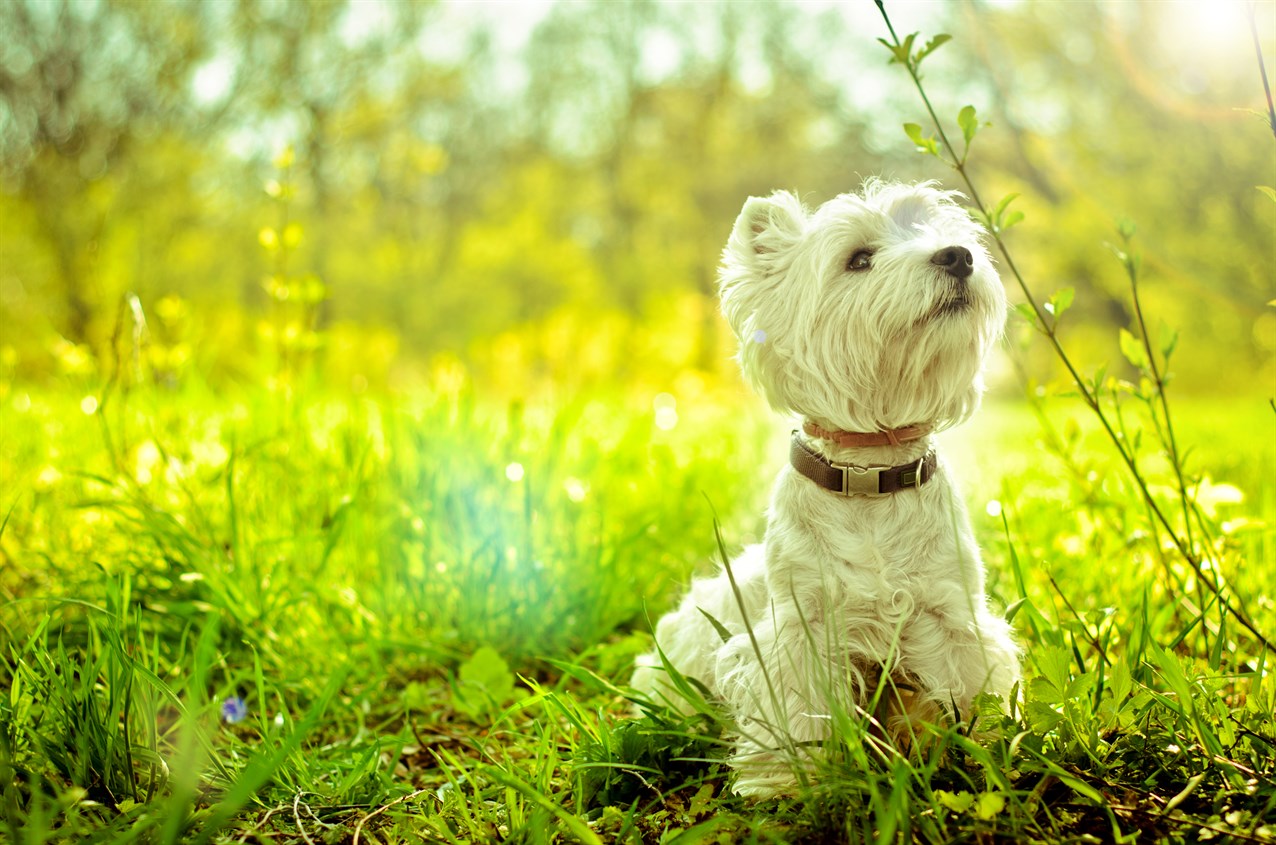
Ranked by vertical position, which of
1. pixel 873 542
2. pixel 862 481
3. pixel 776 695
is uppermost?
pixel 862 481

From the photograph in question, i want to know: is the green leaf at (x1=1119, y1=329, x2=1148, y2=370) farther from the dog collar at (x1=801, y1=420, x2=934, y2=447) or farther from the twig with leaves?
the dog collar at (x1=801, y1=420, x2=934, y2=447)

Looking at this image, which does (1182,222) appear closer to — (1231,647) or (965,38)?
(965,38)

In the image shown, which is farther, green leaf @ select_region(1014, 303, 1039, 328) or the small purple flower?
the small purple flower

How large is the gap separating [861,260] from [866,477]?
64cm

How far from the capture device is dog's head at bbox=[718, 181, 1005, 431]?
2.42 metres

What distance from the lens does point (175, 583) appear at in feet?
11.6

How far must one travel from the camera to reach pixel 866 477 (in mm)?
2424

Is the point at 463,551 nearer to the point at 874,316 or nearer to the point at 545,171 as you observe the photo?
the point at 874,316

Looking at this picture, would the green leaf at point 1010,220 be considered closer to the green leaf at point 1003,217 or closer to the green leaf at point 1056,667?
the green leaf at point 1003,217

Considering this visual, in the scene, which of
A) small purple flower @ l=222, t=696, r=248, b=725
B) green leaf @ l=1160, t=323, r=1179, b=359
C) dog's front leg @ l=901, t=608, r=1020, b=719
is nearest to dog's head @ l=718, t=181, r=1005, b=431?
green leaf @ l=1160, t=323, r=1179, b=359

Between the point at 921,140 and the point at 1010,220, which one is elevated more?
the point at 921,140

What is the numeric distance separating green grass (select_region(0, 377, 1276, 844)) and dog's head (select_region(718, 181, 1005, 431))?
0.61 metres

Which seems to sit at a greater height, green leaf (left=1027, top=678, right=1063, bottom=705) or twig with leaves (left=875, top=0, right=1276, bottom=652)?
twig with leaves (left=875, top=0, right=1276, bottom=652)

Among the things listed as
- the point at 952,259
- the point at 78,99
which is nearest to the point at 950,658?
the point at 952,259
